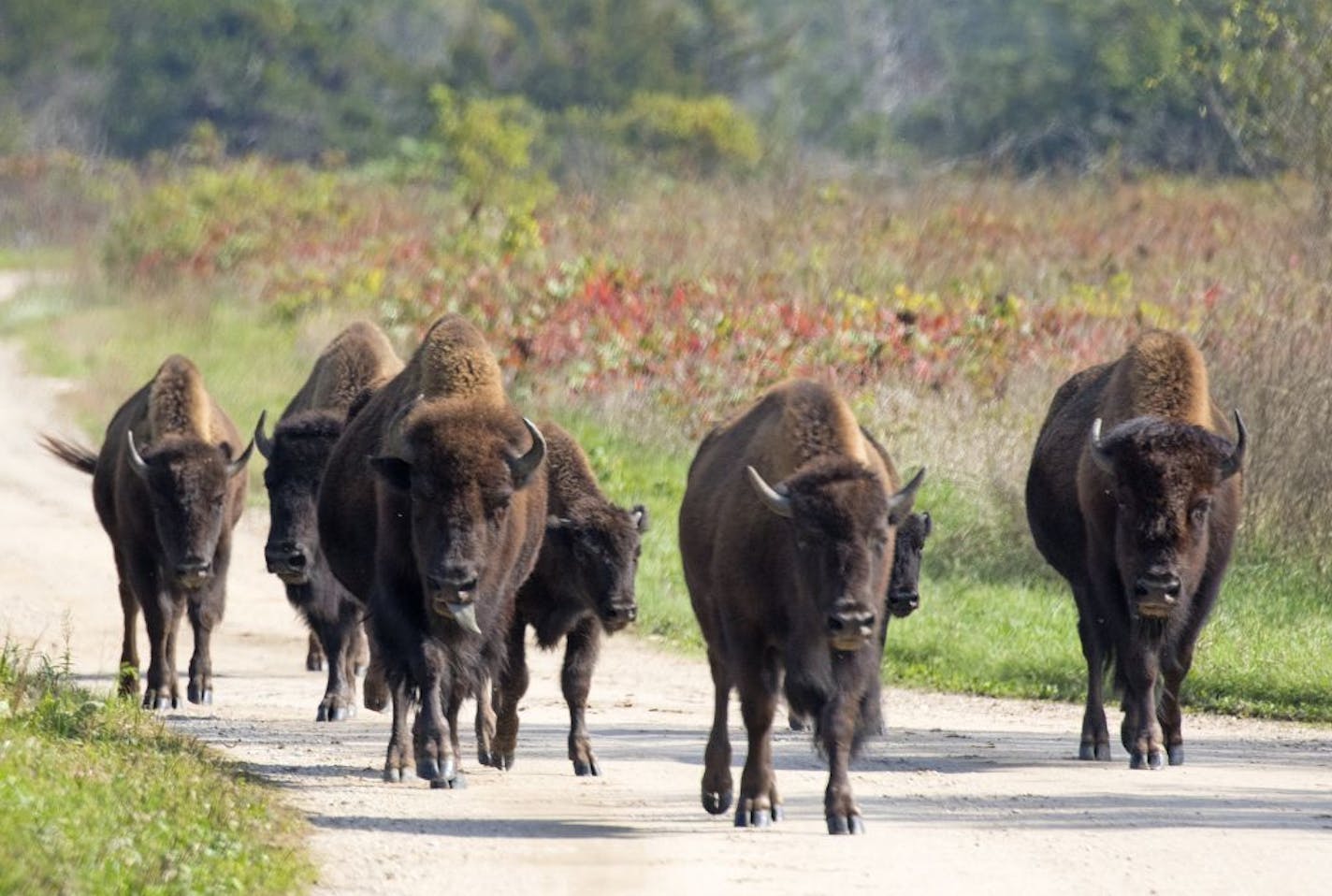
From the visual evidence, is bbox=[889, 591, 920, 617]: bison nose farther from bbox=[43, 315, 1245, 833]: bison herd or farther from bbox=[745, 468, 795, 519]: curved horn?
bbox=[745, 468, 795, 519]: curved horn

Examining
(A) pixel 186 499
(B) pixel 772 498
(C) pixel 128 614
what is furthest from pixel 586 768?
(C) pixel 128 614

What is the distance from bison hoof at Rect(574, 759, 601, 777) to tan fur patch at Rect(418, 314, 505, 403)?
1.71 metres

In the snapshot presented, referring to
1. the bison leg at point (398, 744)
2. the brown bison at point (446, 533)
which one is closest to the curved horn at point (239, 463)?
the brown bison at point (446, 533)

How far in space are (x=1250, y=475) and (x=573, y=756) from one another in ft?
25.0

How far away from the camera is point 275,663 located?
635 inches

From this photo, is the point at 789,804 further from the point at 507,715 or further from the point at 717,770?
the point at 507,715

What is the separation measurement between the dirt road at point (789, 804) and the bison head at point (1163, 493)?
88 cm

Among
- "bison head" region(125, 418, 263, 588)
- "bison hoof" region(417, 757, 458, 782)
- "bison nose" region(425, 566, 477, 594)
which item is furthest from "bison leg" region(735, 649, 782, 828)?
"bison head" region(125, 418, 263, 588)

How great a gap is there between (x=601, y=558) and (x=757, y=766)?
2.40 meters

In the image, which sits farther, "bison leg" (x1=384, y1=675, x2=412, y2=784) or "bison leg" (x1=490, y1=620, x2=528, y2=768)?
"bison leg" (x1=490, y1=620, x2=528, y2=768)

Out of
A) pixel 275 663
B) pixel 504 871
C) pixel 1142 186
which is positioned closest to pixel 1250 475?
pixel 275 663

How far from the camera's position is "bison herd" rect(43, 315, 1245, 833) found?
9430 millimetres

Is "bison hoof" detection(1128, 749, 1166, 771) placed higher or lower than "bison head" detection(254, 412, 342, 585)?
lower

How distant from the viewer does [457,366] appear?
36.2 ft
